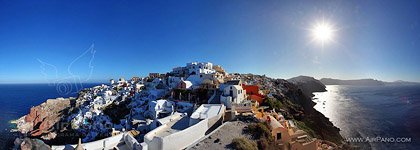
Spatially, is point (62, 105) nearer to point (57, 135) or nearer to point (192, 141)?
point (57, 135)

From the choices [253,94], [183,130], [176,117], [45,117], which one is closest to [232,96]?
[253,94]

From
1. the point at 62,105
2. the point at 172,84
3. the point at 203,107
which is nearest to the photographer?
the point at 203,107

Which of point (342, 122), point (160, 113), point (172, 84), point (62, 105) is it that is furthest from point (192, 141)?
point (62, 105)

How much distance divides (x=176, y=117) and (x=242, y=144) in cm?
700

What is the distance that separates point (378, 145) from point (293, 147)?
20.4 metres

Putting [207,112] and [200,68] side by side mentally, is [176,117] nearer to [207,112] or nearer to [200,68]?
[207,112]

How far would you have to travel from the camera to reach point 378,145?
89.6 ft

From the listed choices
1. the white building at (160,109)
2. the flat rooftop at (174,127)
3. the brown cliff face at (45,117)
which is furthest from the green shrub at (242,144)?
the brown cliff face at (45,117)

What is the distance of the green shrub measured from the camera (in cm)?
1099

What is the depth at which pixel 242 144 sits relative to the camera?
11.1m

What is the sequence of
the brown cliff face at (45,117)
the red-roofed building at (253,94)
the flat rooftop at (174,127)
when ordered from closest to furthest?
the flat rooftop at (174,127), the red-roofed building at (253,94), the brown cliff face at (45,117)

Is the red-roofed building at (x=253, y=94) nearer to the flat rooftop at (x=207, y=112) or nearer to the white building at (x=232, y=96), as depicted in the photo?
the white building at (x=232, y=96)

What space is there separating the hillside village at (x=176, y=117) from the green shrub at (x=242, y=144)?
74mm

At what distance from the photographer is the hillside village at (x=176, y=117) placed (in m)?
12.2
